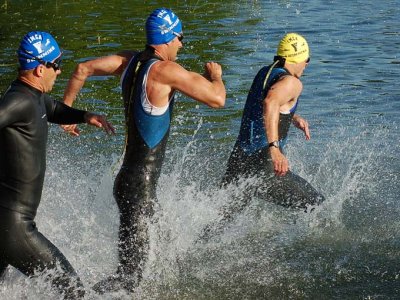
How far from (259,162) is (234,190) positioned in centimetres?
35

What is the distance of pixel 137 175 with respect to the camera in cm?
700

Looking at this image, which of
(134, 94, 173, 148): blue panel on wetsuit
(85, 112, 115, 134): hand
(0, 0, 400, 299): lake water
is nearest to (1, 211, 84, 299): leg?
(0, 0, 400, 299): lake water

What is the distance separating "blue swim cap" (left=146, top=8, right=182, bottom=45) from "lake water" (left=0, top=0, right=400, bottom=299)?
122cm

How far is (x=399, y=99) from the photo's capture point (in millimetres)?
13914

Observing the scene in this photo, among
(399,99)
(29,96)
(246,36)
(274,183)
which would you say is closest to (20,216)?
(29,96)

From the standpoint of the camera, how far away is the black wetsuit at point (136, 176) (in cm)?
693

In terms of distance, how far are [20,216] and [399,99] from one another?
9007 millimetres

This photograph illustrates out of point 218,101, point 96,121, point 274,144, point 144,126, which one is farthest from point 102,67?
point 274,144

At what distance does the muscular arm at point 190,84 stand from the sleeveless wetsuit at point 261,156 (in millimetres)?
1188

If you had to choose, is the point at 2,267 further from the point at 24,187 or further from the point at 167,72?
the point at 167,72

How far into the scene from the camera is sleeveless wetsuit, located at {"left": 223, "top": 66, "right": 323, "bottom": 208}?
7996 mm

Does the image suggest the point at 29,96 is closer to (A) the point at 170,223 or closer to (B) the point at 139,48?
(A) the point at 170,223

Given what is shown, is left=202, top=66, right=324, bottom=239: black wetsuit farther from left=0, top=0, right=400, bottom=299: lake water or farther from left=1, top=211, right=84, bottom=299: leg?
left=1, top=211, right=84, bottom=299: leg

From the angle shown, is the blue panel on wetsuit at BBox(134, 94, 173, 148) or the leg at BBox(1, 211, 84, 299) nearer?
the leg at BBox(1, 211, 84, 299)
